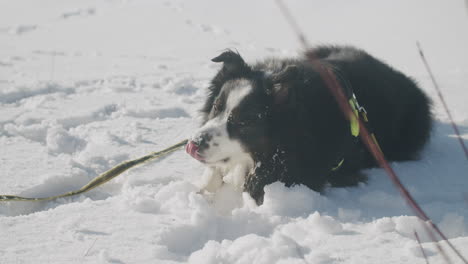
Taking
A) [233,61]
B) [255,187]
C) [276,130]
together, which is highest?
[233,61]

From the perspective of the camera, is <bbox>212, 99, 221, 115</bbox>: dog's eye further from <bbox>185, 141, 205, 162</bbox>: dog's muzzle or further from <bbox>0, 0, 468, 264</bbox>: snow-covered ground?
<bbox>0, 0, 468, 264</bbox>: snow-covered ground

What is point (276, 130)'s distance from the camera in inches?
109

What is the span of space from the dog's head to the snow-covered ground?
33 centimetres

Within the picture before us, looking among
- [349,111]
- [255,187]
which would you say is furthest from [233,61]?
[349,111]

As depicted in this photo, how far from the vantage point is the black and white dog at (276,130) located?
2744mm

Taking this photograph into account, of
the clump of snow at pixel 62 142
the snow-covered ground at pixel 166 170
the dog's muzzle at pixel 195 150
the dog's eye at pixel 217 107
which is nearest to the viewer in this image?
the snow-covered ground at pixel 166 170

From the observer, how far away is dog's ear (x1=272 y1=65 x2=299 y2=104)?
2695mm

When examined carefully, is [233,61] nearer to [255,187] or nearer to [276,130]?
[276,130]

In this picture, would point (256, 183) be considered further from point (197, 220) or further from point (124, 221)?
point (124, 221)

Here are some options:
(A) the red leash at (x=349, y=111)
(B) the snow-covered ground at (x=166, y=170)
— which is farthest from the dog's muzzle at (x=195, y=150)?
(A) the red leash at (x=349, y=111)

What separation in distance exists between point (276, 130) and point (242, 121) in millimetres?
245

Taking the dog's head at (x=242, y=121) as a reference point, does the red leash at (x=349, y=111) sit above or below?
above

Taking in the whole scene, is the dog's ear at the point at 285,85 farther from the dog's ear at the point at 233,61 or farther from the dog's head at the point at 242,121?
the dog's ear at the point at 233,61

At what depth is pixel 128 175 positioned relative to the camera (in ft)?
10.3
